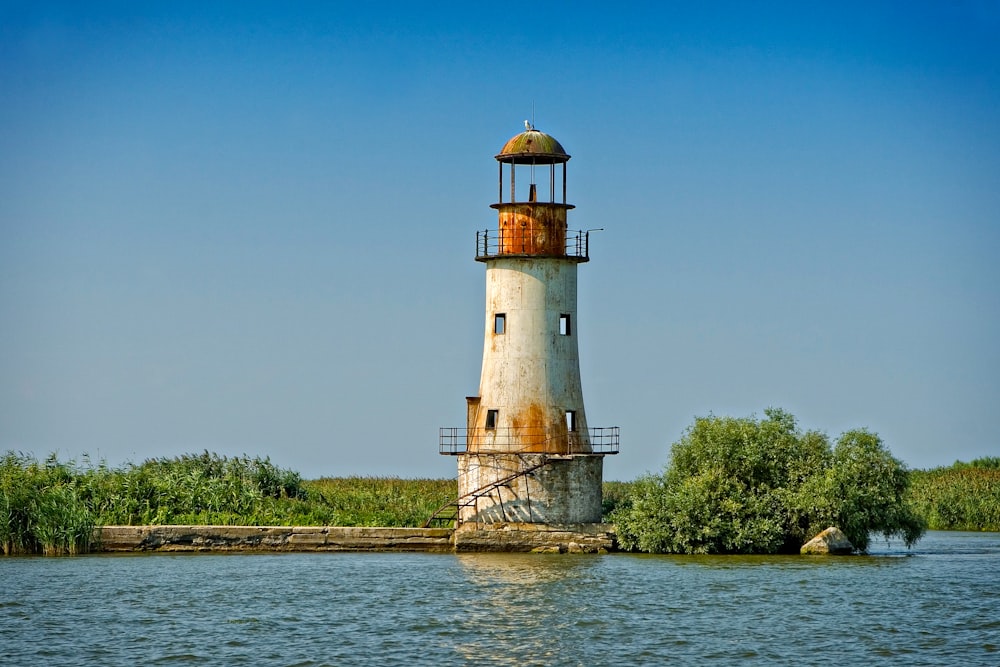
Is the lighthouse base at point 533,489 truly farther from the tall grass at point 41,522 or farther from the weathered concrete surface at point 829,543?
the tall grass at point 41,522

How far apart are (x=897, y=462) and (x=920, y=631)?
13.1 meters

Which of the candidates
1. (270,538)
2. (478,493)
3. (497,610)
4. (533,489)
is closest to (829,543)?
(533,489)

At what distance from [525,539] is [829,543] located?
8.32 meters

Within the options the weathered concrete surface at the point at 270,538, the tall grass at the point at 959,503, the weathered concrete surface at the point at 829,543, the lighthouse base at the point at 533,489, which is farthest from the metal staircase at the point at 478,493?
the tall grass at the point at 959,503

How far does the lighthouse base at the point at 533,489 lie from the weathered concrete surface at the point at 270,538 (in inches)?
53.7

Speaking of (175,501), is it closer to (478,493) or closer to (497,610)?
(478,493)

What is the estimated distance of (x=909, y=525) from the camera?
4331 cm

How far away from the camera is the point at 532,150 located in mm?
45906

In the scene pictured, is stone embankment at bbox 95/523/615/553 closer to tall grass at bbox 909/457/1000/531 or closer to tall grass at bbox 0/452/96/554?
tall grass at bbox 0/452/96/554

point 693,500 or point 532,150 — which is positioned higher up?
point 532,150

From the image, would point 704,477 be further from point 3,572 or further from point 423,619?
point 3,572

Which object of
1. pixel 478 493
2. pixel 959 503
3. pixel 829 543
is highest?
pixel 959 503

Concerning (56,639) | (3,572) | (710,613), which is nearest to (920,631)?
(710,613)

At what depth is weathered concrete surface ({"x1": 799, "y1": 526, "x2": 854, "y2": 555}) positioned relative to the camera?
140 feet
